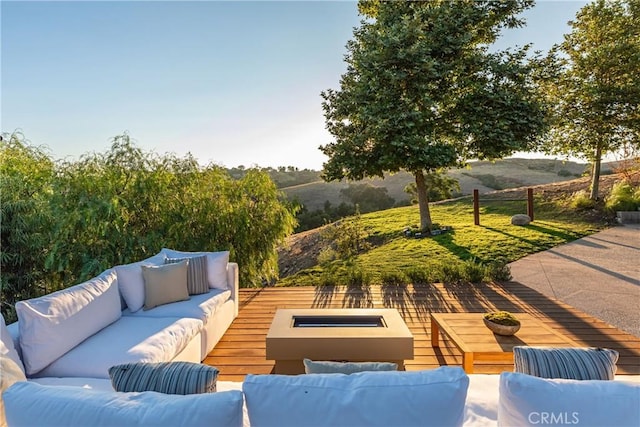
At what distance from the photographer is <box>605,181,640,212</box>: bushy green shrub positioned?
8.45 m

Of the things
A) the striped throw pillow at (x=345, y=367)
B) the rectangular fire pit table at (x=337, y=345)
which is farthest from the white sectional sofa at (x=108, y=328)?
the striped throw pillow at (x=345, y=367)

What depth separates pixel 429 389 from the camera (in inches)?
39.2

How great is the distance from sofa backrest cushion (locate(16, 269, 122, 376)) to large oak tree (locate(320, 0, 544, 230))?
5936mm

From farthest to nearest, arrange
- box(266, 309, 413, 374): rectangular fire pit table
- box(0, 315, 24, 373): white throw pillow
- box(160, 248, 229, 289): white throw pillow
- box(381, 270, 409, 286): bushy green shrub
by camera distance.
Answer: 1. box(381, 270, 409, 286): bushy green shrub
2. box(160, 248, 229, 289): white throw pillow
3. box(266, 309, 413, 374): rectangular fire pit table
4. box(0, 315, 24, 373): white throw pillow

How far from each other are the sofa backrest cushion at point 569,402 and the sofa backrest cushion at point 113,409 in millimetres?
813

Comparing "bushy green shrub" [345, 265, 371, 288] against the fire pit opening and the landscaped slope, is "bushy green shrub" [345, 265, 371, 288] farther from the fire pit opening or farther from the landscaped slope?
the fire pit opening

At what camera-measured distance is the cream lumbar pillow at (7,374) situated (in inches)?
62.1

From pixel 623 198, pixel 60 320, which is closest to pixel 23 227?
pixel 60 320

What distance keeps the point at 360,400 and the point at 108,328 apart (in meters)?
2.25

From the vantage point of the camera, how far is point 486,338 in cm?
241

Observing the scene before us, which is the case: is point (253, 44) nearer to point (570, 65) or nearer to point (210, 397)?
point (210, 397)

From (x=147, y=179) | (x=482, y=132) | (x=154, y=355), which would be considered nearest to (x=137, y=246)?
(x=147, y=179)

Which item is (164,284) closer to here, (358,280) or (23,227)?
(23,227)

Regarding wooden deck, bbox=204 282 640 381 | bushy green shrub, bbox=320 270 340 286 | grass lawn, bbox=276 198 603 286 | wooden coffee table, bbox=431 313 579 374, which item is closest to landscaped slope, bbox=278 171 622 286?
grass lawn, bbox=276 198 603 286
